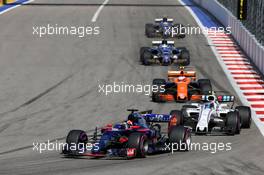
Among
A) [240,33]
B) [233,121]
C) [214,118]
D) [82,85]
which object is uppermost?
[240,33]

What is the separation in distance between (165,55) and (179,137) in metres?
15.7

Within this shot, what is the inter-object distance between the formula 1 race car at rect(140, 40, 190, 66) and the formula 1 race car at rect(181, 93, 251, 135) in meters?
11.3

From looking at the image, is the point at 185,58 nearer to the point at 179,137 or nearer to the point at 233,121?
the point at 233,121

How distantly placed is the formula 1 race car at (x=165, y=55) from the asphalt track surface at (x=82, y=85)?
1.47ft

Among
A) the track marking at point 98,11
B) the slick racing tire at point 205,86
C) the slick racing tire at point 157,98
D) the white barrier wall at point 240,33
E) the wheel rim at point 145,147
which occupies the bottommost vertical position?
the wheel rim at point 145,147

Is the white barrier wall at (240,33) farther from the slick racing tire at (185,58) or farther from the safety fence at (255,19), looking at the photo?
the slick racing tire at (185,58)

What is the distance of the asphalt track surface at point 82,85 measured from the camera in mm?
19641

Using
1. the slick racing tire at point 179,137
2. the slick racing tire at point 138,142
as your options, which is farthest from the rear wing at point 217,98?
the slick racing tire at point 138,142

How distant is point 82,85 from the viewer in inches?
1293

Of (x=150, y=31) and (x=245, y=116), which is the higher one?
(x=150, y=31)

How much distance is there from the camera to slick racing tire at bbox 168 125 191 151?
20609 mm

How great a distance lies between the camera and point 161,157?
20.4m

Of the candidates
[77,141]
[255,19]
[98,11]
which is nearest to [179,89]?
[77,141]

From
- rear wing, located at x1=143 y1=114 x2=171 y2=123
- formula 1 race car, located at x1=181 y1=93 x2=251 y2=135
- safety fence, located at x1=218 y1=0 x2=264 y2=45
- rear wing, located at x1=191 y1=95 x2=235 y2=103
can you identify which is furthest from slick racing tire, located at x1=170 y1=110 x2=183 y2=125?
safety fence, located at x1=218 y1=0 x2=264 y2=45
